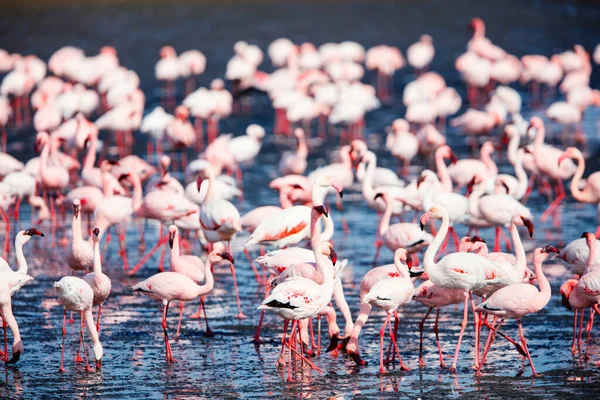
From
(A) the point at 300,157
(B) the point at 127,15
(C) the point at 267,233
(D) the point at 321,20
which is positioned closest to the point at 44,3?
(B) the point at 127,15

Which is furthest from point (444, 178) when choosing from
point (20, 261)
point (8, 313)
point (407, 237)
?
point (8, 313)

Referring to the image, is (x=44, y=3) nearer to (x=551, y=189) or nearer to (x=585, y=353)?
(x=551, y=189)

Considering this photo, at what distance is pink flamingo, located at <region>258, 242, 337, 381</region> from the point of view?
6.78 m

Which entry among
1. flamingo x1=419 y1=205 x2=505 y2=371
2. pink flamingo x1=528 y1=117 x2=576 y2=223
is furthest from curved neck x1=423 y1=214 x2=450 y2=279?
pink flamingo x1=528 y1=117 x2=576 y2=223

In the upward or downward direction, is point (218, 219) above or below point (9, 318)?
above

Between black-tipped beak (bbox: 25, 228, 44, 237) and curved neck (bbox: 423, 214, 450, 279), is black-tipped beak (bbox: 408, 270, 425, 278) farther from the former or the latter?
black-tipped beak (bbox: 25, 228, 44, 237)

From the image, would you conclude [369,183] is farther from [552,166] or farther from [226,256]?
[226,256]

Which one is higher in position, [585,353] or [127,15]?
[127,15]

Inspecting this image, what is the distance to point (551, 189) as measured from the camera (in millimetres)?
14570

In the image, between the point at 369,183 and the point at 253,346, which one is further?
the point at 369,183

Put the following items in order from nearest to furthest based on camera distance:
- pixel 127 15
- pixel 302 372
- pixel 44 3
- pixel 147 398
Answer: pixel 147 398 < pixel 302 372 < pixel 127 15 < pixel 44 3

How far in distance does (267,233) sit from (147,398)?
2613mm

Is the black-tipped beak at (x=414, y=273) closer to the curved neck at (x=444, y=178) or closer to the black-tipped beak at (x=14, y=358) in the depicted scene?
the black-tipped beak at (x=14, y=358)

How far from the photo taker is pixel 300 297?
6.80 m
